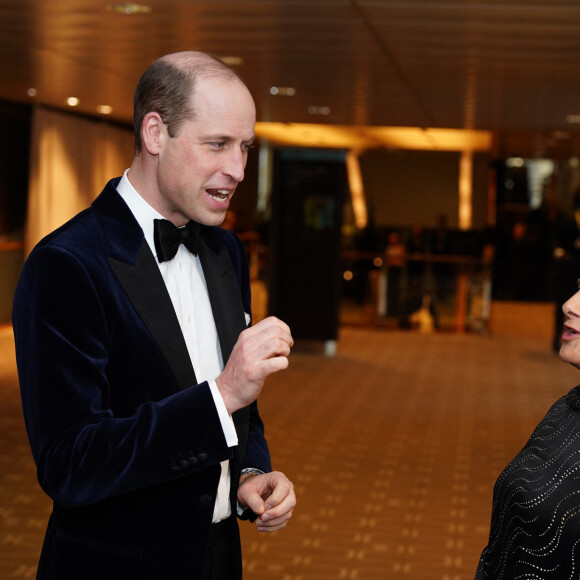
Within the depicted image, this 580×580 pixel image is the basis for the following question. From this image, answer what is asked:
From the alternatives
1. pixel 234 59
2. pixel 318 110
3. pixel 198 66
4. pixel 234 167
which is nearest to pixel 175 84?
pixel 198 66

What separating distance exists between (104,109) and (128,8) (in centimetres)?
782

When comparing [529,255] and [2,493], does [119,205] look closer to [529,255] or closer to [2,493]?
[2,493]

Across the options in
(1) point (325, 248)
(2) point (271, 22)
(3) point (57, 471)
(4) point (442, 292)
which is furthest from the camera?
(4) point (442, 292)

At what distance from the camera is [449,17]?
5.83m

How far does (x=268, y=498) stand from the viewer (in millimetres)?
1842

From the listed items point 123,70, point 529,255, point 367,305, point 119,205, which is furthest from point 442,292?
point 119,205

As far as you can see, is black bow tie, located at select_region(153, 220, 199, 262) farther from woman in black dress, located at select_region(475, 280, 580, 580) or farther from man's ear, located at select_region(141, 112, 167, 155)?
woman in black dress, located at select_region(475, 280, 580, 580)

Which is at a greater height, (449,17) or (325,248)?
(449,17)

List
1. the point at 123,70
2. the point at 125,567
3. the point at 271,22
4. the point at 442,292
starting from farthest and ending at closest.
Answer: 1. the point at 442,292
2. the point at 123,70
3. the point at 271,22
4. the point at 125,567

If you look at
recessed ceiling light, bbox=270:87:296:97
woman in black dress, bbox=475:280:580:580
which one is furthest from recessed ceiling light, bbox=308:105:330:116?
woman in black dress, bbox=475:280:580:580

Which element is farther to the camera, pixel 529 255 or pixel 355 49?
pixel 529 255

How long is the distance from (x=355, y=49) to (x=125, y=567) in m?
6.00

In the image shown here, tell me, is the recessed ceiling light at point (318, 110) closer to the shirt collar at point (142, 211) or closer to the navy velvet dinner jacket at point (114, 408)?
the shirt collar at point (142, 211)

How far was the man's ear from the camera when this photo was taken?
172 centimetres
